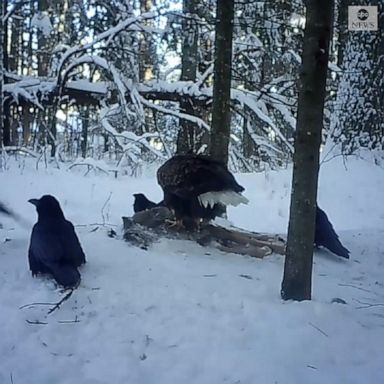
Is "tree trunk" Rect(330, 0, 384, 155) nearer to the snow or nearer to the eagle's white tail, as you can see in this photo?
the eagle's white tail

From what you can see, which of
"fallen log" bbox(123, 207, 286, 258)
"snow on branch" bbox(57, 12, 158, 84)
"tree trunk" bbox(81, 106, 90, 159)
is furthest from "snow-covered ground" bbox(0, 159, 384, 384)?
"tree trunk" bbox(81, 106, 90, 159)

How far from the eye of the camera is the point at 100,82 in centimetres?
1346

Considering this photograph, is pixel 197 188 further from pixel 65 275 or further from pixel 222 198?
pixel 65 275

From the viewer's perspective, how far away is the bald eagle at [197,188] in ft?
19.3

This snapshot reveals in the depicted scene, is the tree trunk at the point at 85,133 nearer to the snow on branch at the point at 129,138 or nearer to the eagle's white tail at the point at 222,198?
the snow on branch at the point at 129,138

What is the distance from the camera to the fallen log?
582 cm

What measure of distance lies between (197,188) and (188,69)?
31.4 ft

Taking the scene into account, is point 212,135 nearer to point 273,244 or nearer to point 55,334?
point 273,244

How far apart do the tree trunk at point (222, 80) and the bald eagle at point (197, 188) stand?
59cm

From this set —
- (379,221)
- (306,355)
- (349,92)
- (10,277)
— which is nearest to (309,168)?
(306,355)

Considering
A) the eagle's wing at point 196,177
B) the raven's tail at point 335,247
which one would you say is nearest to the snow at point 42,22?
the eagle's wing at point 196,177

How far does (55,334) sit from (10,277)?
1.35 meters

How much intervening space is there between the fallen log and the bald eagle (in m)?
0.17

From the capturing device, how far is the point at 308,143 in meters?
3.98
